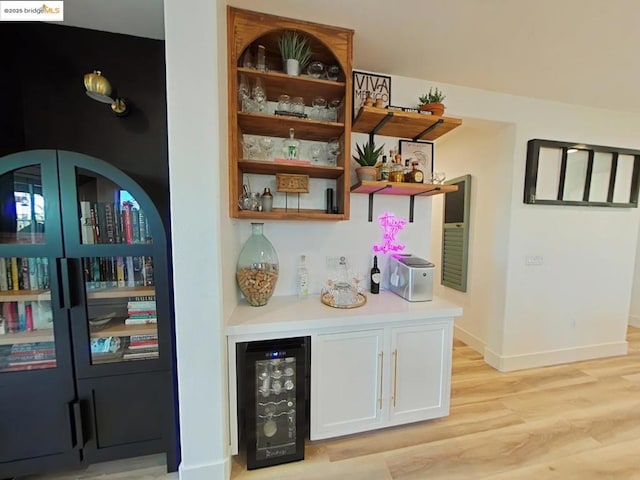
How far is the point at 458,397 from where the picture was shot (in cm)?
218

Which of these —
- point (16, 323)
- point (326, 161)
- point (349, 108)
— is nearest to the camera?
point (16, 323)

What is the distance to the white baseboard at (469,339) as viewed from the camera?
2.95m

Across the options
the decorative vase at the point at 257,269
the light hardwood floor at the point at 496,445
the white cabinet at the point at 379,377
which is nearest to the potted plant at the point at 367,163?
the decorative vase at the point at 257,269

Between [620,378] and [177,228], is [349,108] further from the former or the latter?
[620,378]

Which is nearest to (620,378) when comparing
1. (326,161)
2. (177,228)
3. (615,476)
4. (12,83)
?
(615,476)

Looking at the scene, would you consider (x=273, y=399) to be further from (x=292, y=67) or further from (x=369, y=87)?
(x=369, y=87)

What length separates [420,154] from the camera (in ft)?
7.17

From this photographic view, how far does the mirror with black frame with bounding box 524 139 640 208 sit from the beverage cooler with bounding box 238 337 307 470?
266 centimetres

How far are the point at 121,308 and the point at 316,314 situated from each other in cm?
119

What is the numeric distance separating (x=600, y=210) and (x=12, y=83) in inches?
197

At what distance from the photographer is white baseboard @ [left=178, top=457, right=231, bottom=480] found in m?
1.37

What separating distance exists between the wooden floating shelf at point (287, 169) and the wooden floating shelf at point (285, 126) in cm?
27

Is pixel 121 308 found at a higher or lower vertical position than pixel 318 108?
lower

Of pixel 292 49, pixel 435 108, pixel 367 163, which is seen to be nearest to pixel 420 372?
pixel 367 163
